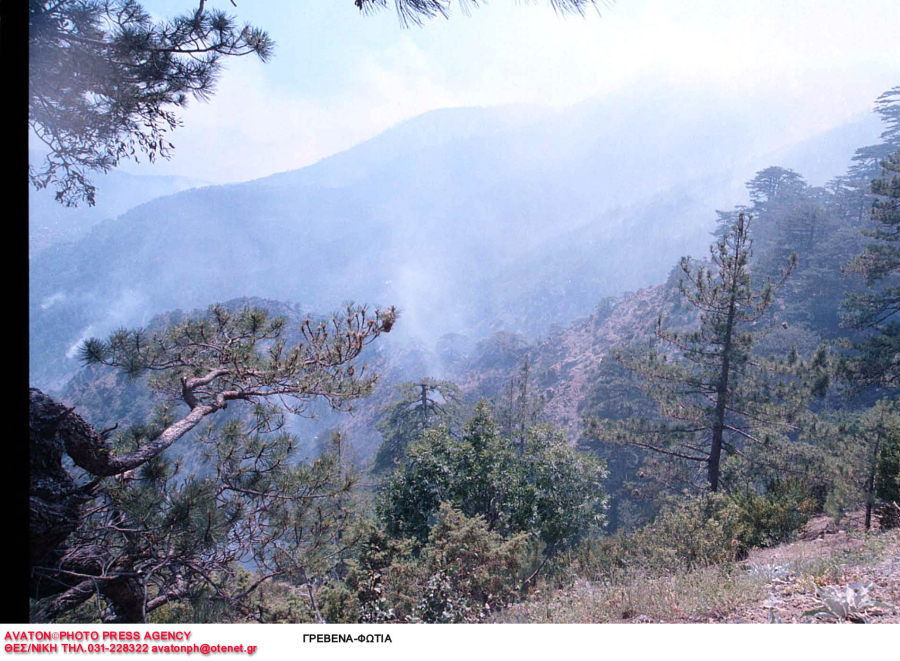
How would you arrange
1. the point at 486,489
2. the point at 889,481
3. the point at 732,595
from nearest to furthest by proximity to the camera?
the point at 732,595 < the point at 889,481 < the point at 486,489

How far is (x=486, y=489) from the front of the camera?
19.8ft

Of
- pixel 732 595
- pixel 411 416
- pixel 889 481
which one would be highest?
pixel 732 595

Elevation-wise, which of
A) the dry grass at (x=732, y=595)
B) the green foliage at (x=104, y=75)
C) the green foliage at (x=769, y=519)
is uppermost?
the green foliage at (x=104, y=75)

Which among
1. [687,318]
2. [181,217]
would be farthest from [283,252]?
[687,318]

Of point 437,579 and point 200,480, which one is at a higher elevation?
point 200,480

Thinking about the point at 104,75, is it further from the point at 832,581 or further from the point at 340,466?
the point at 832,581

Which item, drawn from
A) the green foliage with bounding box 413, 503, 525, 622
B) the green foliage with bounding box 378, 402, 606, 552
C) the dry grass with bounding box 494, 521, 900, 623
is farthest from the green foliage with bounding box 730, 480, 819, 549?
the green foliage with bounding box 413, 503, 525, 622

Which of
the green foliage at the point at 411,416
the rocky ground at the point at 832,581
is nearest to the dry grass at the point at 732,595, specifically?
the rocky ground at the point at 832,581

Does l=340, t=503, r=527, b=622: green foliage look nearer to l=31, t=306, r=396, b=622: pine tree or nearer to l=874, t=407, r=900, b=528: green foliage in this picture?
l=31, t=306, r=396, b=622: pine tree

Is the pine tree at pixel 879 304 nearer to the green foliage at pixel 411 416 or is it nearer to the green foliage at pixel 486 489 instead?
the green foliage at pixel 486 489

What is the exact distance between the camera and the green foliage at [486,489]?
19.5ft

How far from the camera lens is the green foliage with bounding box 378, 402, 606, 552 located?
5.95 m

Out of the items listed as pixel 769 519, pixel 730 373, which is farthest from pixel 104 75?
pixel 730 373

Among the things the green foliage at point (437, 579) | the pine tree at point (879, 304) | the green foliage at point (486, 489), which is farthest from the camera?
the pine tree at point (879, 304)
